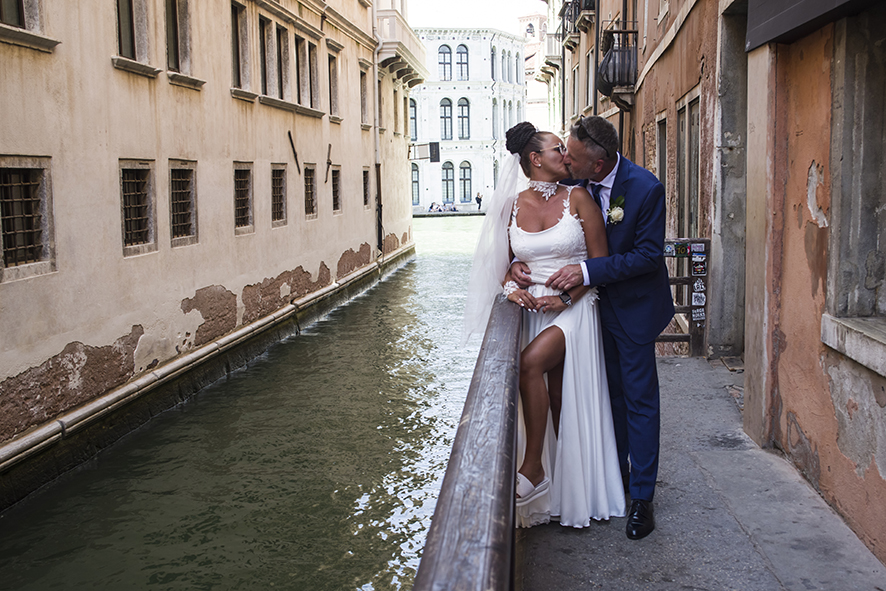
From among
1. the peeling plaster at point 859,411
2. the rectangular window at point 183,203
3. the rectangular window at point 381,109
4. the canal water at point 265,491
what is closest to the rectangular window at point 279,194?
the rectangular window at point 183,203

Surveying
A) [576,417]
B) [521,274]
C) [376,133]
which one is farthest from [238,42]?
[576,417]

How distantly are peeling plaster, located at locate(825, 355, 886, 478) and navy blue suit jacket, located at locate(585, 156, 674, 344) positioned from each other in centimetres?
74

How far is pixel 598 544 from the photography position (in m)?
3.49

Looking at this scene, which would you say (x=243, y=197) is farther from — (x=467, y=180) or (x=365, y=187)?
(x=467, y=180)

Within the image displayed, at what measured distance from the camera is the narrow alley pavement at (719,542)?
3.15m

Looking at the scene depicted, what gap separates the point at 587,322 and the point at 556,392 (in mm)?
327

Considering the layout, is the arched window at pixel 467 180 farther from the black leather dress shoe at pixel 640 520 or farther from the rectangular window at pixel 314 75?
the black leather dress shoe at pixel 640 520

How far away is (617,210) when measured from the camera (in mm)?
3596

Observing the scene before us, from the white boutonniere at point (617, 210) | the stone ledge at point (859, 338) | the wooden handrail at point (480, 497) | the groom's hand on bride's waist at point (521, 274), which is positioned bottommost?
the wooden handrail at point (480, 497)

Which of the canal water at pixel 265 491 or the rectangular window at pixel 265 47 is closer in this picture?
the canal water at pixel 265 491

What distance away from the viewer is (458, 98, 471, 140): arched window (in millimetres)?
62281

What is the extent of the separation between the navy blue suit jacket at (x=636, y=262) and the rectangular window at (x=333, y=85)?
613 inches

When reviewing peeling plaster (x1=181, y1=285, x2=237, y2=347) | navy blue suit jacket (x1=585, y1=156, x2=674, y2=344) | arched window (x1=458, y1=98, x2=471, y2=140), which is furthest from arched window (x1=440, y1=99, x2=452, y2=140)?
navy blue suit jacket (x1=585, y1=156, x2=674, y2=344)

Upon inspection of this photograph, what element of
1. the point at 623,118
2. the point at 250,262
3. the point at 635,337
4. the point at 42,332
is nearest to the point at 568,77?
the point at 623,118
